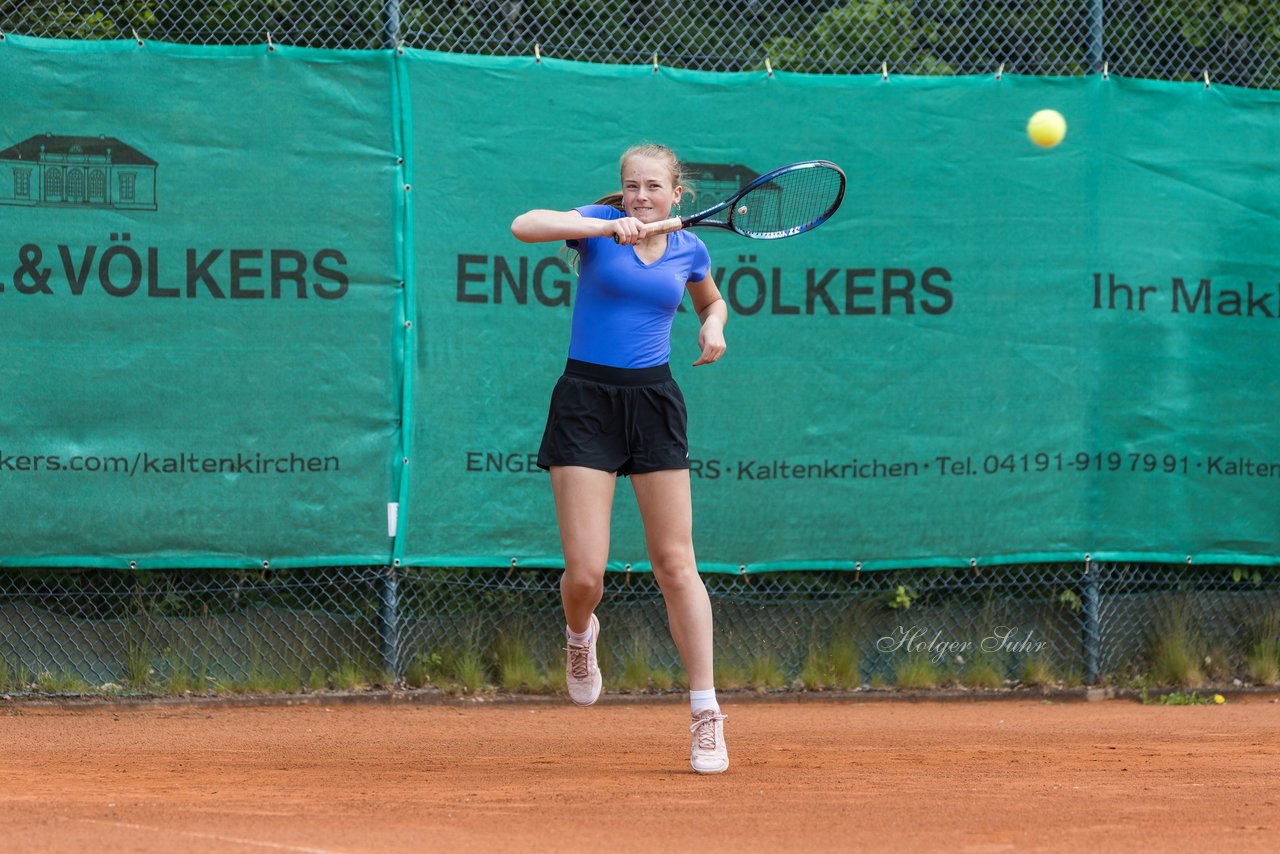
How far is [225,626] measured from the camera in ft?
19.7

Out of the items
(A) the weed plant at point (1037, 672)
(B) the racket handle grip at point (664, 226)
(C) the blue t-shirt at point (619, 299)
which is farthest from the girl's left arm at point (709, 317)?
(A) the weed plant at point (1037, 672)

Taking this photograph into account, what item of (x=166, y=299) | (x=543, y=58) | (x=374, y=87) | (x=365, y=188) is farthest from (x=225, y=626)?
(x=543, y=58)

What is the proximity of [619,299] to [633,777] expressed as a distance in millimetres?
1430

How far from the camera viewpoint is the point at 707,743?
4.36 metres

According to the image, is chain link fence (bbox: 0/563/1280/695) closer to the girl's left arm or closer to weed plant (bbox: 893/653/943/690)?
weed plant (bbox: 893/653/943/690)

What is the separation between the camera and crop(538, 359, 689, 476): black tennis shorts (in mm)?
4258

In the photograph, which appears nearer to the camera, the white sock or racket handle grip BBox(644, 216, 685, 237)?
racket handle grip BBox(644, 216, 685, 237)

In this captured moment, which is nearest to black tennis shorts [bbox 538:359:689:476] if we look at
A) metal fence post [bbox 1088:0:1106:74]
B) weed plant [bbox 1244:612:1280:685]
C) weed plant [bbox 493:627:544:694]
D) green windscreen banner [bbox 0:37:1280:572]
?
green windscreen banner [bbox 0:37:1280:572]

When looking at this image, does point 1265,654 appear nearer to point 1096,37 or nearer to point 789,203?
point 1096,37

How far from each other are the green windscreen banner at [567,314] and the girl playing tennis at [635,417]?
1.44 meters

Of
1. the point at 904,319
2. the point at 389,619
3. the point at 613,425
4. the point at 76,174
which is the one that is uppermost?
the point at 76,174

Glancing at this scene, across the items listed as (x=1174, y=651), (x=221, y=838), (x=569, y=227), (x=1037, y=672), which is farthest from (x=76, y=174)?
(x=1174, y=651)

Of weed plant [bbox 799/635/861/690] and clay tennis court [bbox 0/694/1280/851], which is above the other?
weed plant [bbox 799/635/861/690]

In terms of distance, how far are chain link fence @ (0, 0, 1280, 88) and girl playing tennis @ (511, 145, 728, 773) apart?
213 cm
